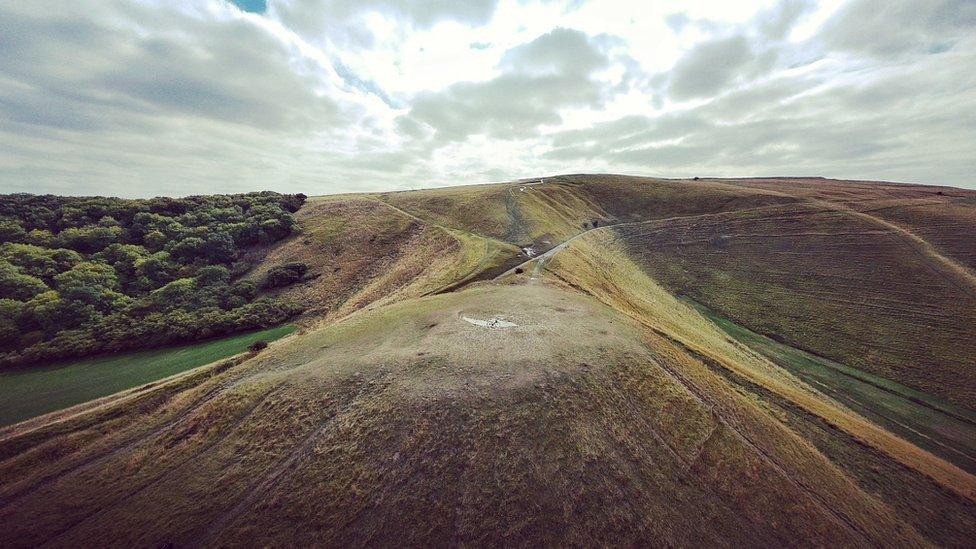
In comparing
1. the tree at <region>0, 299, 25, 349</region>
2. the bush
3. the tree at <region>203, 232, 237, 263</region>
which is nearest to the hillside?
the tree at <region>0, 299, 25, 349</region>

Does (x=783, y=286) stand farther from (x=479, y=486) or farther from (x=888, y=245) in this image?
(x=479, y=486)

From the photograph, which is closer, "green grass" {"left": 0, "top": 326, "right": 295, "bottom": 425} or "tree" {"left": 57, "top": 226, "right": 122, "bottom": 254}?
"green grass" {"left": 0, "top": 326, "right": 295, "bottom": 425}

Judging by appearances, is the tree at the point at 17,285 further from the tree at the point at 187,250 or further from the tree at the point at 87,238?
the tree at the point at 187,250

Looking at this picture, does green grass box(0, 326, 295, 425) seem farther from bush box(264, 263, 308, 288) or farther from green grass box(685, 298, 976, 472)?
green grass box(685, 298, 976, 472)

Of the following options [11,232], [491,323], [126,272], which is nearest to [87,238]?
[11,232]

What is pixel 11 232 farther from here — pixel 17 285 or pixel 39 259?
pixel 17 285

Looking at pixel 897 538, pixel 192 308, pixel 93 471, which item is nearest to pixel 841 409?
pixel 897 538
